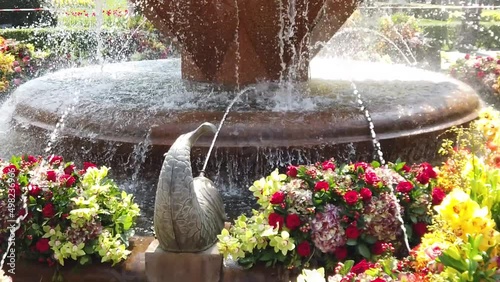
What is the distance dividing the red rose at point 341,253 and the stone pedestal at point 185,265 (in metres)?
0.56

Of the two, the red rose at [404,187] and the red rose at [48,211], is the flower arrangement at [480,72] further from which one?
the red rose at [48,211]

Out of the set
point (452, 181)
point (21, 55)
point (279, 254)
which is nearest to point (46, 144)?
point (279, 254)

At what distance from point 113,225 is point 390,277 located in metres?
1.58

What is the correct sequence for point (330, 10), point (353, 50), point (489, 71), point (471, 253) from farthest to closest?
point (353, 50)
point (489, 71)
point (330, 10)
point (471, 253)

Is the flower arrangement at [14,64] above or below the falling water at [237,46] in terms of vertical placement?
below

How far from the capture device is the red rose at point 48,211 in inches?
134

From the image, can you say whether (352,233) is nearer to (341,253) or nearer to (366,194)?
(341,253)

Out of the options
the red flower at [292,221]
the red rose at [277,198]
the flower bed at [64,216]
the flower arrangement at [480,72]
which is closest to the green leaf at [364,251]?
the red flower at [292,221]

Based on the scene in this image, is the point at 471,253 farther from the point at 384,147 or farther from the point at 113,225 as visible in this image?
the point at 384,147

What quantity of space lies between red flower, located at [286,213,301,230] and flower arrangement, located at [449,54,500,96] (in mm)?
6828

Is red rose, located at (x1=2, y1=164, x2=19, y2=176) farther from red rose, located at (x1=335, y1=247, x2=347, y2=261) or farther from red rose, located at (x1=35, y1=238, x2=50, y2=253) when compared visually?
red rose, located at (x1=335, y1=247, x2=347, y2=261)

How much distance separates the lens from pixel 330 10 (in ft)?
20.9

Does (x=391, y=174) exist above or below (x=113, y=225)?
above

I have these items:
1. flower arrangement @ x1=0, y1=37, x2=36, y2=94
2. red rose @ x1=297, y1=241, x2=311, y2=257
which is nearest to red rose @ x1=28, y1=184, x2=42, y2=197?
red rose @ x1=297, y1=241, x2=311, y2=257
